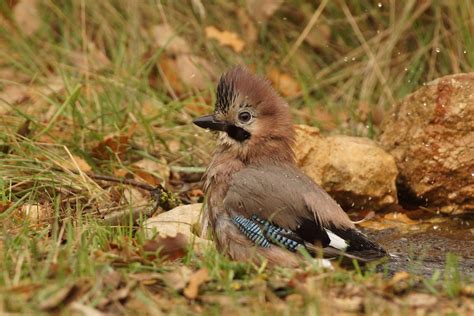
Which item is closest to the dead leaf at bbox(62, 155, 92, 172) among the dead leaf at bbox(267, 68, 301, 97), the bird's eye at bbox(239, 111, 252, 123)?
the bird's eye at bbox(239, 111, 252, 123)

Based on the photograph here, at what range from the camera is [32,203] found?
4875 mm

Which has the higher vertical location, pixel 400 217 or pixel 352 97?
pixel 352 97

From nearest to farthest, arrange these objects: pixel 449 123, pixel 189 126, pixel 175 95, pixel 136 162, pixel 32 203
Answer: pixel 32 203 < pixel 449 123 < pixel 136 162 < pixel 189 126 < pixel 175 95

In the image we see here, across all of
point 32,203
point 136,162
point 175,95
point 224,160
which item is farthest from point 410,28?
point 32,203

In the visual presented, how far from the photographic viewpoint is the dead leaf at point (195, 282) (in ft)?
11.3

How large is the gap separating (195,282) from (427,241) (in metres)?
2.05

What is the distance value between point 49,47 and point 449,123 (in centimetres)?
333

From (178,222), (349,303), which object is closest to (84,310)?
(349,303)

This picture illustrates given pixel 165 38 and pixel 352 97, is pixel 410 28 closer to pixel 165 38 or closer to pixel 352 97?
pixel 352 97

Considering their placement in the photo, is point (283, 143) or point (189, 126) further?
point (189, 126)

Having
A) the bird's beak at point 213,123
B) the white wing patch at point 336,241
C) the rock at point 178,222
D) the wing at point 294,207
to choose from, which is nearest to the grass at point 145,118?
the rock at point 178,222

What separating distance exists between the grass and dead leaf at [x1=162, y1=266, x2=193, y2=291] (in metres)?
0.02

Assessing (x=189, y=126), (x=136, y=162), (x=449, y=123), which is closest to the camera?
(x=449, y=123)

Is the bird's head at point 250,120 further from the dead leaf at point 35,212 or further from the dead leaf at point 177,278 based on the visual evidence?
the dead leaf at point 177,278
